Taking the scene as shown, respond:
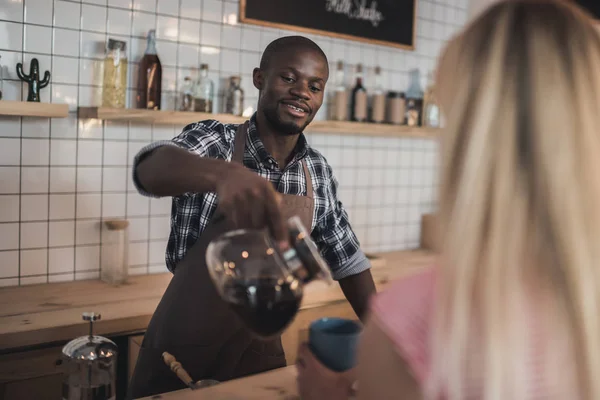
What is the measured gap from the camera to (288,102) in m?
1.71

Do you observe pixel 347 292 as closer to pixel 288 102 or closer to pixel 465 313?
pixel 288 102

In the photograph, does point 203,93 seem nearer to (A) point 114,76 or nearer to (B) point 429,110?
(A) point 114,76

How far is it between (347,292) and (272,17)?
145 cm

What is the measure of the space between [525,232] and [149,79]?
191 centimetres

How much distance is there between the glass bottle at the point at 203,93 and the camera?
244 centimetres

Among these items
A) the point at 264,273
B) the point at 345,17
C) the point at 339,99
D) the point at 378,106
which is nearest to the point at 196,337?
the point at 264,273

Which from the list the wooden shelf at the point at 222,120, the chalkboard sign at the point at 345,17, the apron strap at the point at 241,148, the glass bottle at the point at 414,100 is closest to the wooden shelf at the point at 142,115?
the wooden shelf at the point at 222,120

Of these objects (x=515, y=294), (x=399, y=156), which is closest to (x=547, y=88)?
(x=515, y=294)

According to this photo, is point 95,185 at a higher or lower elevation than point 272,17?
lower

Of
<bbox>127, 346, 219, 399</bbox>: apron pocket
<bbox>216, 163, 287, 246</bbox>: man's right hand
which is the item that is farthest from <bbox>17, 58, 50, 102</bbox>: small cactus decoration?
<bbox>216, 163, 287, 246</bbox>: man's right hand

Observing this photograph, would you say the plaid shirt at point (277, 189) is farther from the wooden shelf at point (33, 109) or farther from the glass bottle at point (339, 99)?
the glass bottle at point (339, 99)

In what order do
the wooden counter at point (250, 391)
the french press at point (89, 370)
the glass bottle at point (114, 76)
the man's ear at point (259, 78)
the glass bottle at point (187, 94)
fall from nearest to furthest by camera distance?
the wooden counter at point (250, 391) < the french press at point (89, 370) < the man's ear at point (259, 78) < the glass bottle at point (114, 76) < the glass bottle at point (187, 94)

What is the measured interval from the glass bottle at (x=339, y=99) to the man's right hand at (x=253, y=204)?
186 centimetres

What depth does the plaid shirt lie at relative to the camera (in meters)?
1.61
